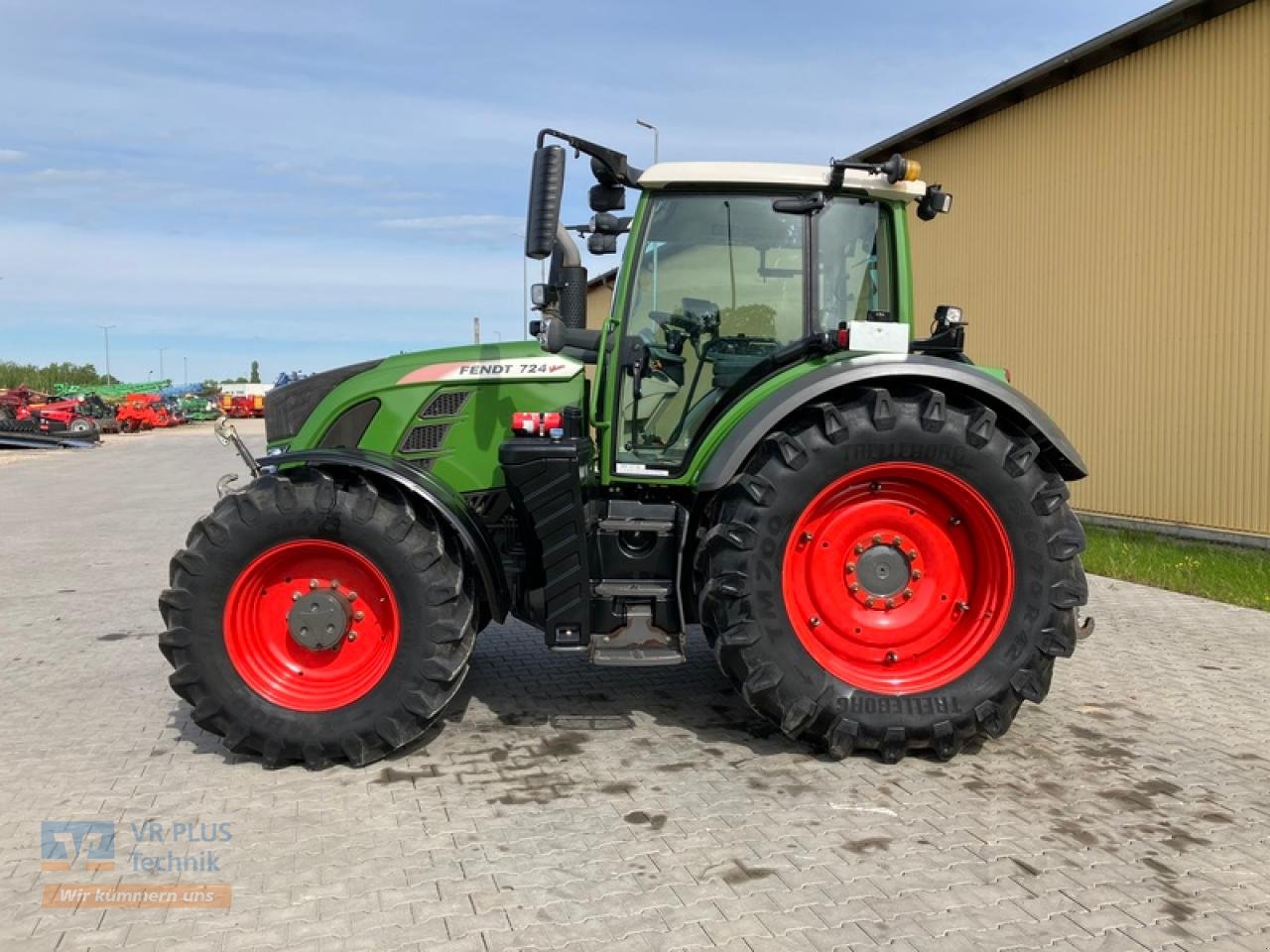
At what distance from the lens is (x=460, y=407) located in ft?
15.7

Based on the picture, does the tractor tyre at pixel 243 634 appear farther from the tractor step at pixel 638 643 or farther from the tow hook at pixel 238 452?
the tractor step at pixel 638 643

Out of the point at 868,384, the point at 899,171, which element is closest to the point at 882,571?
the point at 868,384

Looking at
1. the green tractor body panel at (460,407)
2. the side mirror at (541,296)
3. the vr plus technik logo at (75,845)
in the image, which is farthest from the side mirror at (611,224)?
the vr plus technik logo at (75,845)

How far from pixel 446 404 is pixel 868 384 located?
1.92 metres

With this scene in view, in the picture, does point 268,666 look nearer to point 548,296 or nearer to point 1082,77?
point 548,296

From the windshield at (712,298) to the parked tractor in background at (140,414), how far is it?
3973 centimetres

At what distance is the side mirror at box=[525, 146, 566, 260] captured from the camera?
3.77 meters

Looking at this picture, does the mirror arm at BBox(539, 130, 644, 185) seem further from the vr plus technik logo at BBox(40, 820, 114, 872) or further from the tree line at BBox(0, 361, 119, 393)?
the tree line at BBox(0, 361, 119, 393)

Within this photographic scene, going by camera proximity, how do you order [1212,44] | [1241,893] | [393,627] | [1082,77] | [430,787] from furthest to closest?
[1082,77] < [1212,44] < [393,627] < [430,787] < [1241,893]

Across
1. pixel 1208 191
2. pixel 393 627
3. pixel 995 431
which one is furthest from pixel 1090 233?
pixel 393 627

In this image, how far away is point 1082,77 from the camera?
37.0ft

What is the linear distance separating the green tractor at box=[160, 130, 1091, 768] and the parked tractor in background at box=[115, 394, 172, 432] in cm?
3931

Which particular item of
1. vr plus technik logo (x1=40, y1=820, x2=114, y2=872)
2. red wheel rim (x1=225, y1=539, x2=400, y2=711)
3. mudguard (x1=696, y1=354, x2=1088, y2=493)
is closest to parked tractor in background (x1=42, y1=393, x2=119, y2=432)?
red wheel rim (x1=225, y1=539, x2=400, y2=711)

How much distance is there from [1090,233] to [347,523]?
32.7 feet
